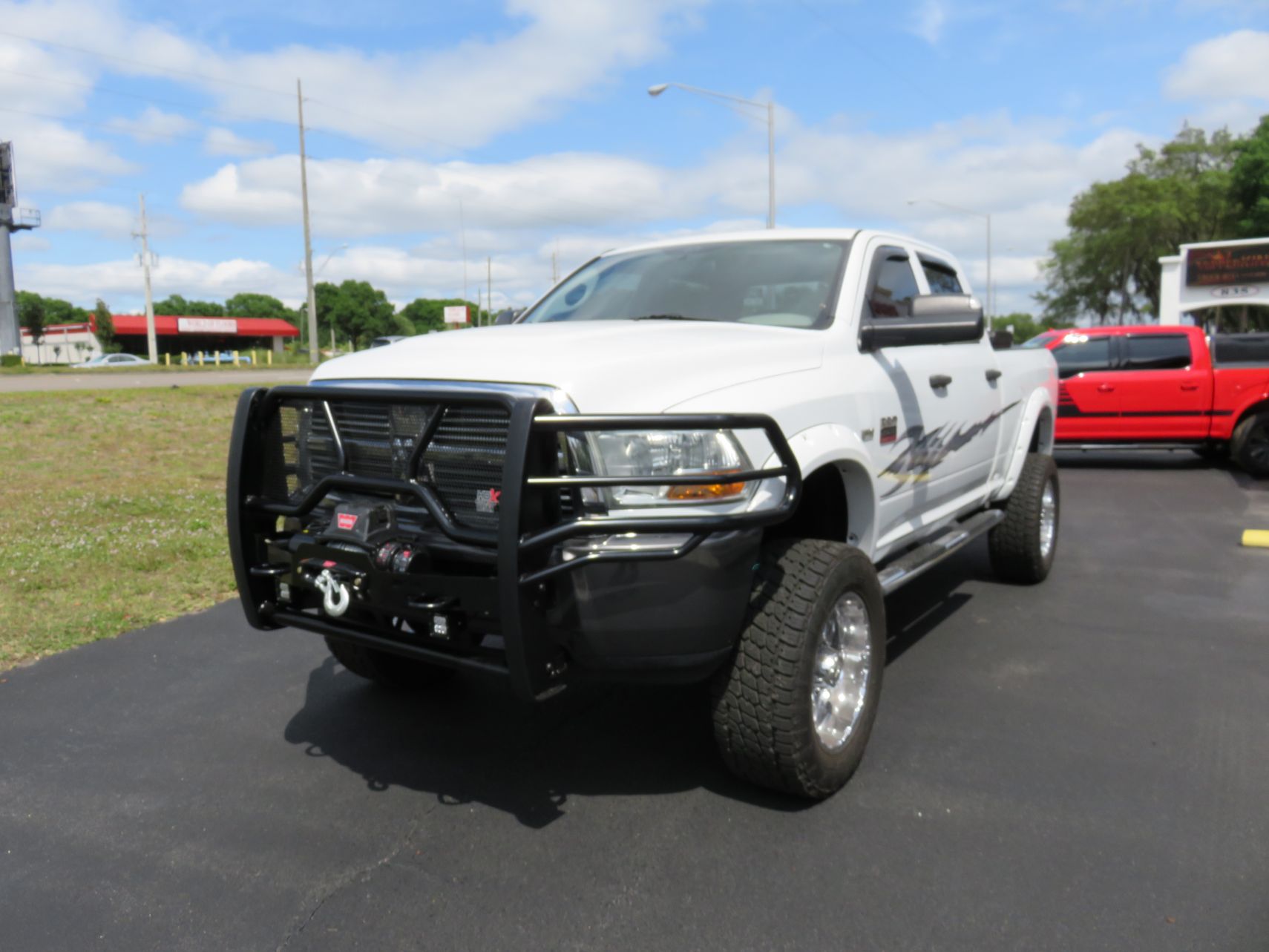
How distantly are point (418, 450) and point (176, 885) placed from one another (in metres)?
1.43

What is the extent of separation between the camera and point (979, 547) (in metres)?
7.51

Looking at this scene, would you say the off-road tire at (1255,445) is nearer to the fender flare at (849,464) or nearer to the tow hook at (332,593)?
the fender flare at (849,464)

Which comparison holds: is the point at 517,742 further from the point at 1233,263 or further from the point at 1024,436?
the point at 1233,263

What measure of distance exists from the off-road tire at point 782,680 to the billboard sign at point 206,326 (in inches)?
3372

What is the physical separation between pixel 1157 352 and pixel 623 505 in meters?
11.0

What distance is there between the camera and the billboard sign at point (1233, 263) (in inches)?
1113

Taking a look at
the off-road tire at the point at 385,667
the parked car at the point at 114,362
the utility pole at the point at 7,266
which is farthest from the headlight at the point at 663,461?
the utility pole at the point at 7,266

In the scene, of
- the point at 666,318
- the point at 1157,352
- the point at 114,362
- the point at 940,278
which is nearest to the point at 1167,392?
the point at 1157,352

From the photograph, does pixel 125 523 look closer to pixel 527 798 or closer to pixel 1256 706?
pixel 527 798

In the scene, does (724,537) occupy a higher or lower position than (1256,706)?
higher

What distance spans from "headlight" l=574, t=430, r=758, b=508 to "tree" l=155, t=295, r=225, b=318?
434 feet

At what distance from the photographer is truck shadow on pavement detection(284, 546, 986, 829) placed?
11.5ft

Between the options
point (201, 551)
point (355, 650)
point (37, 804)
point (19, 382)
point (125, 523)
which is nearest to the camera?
point (37, 804)

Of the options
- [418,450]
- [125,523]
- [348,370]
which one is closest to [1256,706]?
[418,450]
